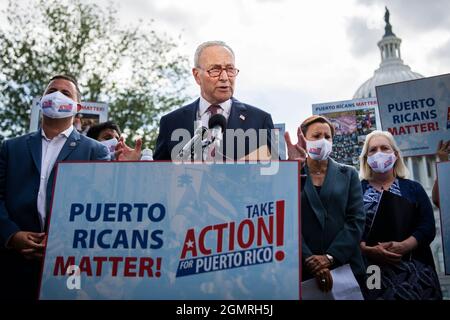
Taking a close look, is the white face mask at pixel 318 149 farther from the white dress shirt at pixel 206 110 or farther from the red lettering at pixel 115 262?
the red lettering at pixel 115 262

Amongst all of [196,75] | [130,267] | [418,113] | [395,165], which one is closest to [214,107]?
[196,75]

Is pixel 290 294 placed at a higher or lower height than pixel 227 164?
lower

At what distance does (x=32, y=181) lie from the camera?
338cm

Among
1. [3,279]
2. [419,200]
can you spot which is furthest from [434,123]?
[3,279]

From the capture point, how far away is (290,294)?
2619 millimetres

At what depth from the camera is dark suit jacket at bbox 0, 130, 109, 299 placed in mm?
3268

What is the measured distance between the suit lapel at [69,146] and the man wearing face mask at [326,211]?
1.51 metres

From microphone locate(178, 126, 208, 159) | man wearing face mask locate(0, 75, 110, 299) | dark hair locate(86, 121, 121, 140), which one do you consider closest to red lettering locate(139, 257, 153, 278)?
microphone locate(178, 126, 208, 159)

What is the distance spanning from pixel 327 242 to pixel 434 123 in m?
2.44

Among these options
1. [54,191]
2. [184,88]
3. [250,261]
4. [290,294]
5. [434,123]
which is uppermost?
[184,88]

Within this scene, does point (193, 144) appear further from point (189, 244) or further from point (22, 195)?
point (22, 195)

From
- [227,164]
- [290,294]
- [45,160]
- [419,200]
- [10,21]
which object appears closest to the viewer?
[290,294]

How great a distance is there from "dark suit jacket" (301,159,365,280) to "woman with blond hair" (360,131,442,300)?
415mm

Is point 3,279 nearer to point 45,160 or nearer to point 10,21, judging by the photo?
point 45,160
